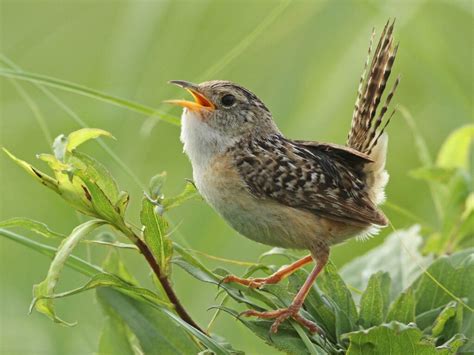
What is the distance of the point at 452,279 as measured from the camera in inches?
91.4

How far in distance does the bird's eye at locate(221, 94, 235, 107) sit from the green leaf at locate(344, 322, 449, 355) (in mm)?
1173

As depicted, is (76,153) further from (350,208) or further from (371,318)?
(350,208)

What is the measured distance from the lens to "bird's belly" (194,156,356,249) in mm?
2564

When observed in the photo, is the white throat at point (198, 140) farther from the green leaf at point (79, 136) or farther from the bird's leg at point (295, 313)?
the green leaf at point (79, 136)

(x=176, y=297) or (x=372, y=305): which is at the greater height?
(x=372, y=305)

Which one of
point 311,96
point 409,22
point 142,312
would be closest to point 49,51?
point 311,96

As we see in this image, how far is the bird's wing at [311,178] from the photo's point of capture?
2.68 meters

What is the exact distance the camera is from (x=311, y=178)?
2.74 metres

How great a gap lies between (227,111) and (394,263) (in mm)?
691

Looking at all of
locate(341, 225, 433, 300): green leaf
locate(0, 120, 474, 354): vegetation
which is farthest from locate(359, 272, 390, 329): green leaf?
locate(341, 225, 433, 300): green leaf

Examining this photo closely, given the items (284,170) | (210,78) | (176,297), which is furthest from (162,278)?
(210,78)

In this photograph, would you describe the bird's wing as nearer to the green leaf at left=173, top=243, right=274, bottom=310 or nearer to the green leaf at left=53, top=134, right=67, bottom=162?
the green leaf at left=173, top=243, right=274, bottom=310

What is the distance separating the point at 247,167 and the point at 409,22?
63.0 inches

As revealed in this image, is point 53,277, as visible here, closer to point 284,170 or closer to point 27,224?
point 27,224
